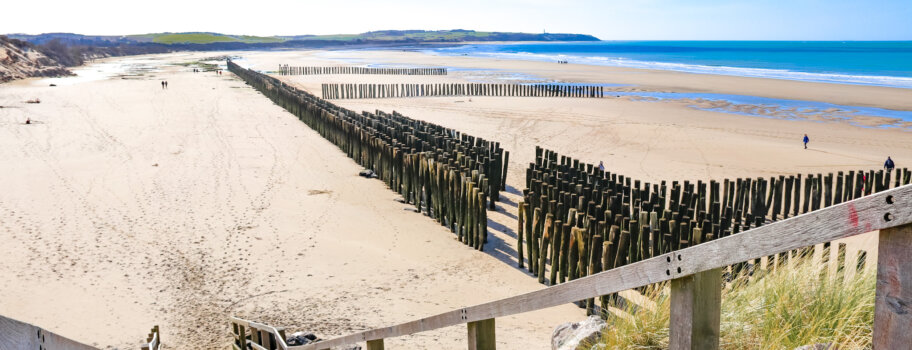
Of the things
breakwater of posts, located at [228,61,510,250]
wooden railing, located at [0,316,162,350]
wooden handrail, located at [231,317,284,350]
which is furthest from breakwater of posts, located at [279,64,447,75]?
wooden railing, located at [0,316,162,350]

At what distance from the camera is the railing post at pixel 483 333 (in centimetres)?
367

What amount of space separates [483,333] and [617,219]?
20.8ft

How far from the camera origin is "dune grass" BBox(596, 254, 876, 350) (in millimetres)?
3203

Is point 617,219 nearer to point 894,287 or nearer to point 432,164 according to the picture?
point 432,164

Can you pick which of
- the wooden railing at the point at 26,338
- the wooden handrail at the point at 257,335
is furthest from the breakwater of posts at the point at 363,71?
the wooden railing at the point at 26,338

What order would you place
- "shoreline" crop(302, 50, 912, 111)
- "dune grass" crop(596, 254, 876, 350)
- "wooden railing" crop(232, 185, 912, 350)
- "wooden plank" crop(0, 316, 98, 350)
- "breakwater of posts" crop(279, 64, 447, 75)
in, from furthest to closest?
"breakwater of posts" crop(279, 64, 447, 75) → "shoreline" crop(302, 50, 912, 111) → "dune grass" crop(596, 254, 876, 350) → "wooden plank" crop(0, 316, 98, 350) → "wooden railing" crop(232, 185, 912, 350)

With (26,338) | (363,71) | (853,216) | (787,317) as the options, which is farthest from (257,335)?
(363,71)

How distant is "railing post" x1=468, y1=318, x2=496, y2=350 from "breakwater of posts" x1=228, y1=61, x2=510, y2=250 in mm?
7573

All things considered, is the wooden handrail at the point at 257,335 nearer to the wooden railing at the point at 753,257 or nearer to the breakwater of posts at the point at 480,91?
the wooden railing at the point at 753,257

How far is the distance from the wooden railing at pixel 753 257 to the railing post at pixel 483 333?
0.82 feet

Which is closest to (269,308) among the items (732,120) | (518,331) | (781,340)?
(518,331)

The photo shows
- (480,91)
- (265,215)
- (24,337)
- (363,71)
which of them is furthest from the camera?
(363,71)

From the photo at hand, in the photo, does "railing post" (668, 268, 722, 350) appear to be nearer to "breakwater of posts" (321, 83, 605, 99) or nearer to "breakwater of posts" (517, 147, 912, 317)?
"breakwater of posts" (517, 147, 912, 317)

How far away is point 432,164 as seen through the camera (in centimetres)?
1366
